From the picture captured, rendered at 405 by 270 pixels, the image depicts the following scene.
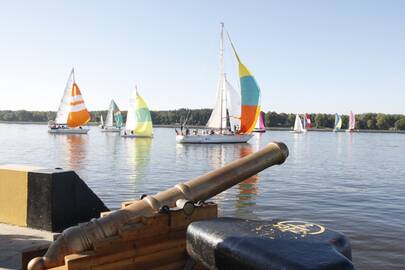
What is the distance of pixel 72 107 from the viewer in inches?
3585

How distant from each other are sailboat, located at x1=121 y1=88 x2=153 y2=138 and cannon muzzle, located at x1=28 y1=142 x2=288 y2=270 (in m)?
77.1

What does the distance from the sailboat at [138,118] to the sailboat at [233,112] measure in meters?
12.8

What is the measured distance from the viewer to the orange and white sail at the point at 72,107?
90.0 metres

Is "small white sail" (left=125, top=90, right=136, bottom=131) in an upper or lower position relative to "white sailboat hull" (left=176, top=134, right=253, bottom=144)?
upper

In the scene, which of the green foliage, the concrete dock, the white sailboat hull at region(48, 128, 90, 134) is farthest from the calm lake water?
the green foliage

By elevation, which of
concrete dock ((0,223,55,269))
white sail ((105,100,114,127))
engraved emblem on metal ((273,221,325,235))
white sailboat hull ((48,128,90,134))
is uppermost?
white sail ((105,100,114,127))

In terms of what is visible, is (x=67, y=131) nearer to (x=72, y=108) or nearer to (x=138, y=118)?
(x=72, y=108)

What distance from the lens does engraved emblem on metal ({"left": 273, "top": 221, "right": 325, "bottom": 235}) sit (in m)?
Answer: 4.48

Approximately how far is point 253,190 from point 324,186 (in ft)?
16.2

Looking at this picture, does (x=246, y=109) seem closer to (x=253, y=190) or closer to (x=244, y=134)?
(x=244, y=134)

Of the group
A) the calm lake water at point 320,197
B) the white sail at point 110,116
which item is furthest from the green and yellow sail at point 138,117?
the calm lake water at point 320,197

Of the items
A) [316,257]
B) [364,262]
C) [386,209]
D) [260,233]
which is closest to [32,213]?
[260,233]

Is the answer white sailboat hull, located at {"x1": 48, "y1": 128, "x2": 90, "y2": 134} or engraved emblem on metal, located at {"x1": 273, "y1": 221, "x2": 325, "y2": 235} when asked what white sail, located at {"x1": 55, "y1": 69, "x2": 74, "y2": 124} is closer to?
white sailboat hull, located at {"x1": 48, "y1": 128, "x2": 90, "y2": 134}

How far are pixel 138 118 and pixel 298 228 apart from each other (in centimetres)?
8118
